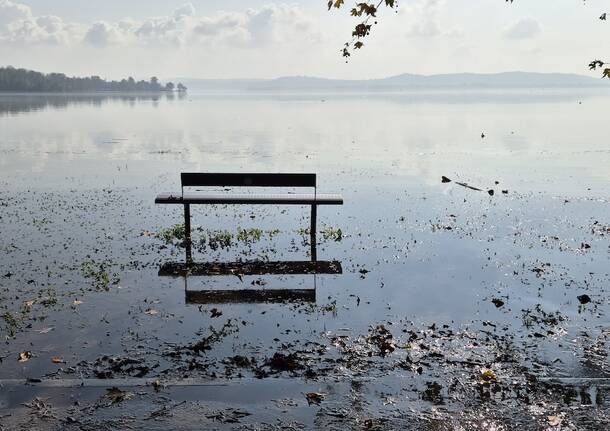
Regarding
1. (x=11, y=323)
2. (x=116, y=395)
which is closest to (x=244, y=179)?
(x=11, y=323)

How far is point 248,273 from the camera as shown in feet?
33.0

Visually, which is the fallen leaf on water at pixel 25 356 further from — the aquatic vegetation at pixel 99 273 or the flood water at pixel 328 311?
the aquatic vegetation at pixel 99 273

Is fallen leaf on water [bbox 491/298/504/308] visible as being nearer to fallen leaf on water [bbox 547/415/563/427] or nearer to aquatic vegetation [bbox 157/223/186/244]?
fallen leaf on water [bbox 547/415/563/427]

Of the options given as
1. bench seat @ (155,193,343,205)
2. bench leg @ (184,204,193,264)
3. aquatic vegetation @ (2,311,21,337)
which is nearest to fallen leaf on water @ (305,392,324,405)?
aquatic vegetation @ (2,311,21,337)

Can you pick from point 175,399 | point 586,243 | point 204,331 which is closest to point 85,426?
point 175,399

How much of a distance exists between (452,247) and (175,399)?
761 centimetres

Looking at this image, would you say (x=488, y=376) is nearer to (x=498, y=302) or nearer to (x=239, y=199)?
(x=498, y=302)

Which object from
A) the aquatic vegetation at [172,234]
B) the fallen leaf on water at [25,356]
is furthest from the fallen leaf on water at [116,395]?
the aquatic vegetation at [172,234]

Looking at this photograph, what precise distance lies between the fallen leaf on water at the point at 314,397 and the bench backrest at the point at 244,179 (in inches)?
250

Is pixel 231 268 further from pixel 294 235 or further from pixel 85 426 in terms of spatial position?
pixel 85 426

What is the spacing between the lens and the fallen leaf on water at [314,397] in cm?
583

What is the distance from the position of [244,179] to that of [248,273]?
2.41 m

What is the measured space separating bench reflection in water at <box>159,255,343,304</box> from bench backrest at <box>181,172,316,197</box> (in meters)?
1.86

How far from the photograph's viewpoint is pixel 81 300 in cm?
869
